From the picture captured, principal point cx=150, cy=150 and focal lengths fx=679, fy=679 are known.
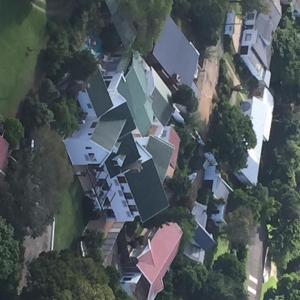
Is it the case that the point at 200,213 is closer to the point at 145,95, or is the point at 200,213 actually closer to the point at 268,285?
the point at 145,95

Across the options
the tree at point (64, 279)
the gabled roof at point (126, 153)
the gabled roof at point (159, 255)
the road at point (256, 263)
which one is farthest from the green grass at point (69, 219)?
the road at point (256, 263)

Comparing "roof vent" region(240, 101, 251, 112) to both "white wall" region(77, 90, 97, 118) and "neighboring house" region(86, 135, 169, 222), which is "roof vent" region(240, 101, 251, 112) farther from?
"white wall" region(77, 90, 97, 118)

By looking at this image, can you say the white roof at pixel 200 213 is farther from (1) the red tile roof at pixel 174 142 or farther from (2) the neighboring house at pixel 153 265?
(1) the red tile roof at pixel 174 142

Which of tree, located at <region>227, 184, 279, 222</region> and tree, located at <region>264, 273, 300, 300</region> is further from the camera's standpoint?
tree, located at <region>264, 273, 300, 300</region>

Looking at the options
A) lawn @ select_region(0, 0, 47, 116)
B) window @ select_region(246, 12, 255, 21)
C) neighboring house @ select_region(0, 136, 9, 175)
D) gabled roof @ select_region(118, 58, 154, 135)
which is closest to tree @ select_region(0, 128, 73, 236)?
neighboring house @ select_region(0, 136, 9, 175)

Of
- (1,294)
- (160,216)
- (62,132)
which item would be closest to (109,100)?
(62,132)

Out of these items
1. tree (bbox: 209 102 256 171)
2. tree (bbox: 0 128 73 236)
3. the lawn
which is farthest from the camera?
tree (bbox: 209 102 256 171)
